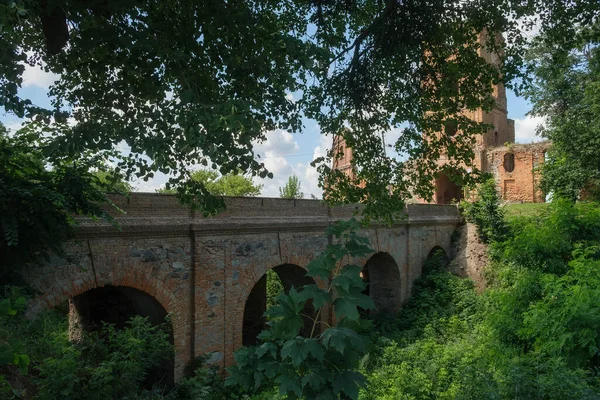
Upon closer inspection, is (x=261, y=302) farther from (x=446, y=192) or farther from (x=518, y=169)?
(x=446, y=192)

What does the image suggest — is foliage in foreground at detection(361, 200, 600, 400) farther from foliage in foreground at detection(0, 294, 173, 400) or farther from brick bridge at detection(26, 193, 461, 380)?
foliage in foreground at detection(0, 294, 173, 400)

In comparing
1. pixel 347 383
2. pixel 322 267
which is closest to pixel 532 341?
pixel 347 383

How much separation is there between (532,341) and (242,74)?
735 centimetres

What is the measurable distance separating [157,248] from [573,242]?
8749 mm

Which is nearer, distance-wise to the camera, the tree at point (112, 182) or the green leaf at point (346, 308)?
the green leaf at point (346, 308)

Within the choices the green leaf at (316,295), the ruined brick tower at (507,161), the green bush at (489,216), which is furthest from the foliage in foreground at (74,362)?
the ruined brick tower at (507,161)

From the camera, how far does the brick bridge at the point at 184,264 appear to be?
697cm

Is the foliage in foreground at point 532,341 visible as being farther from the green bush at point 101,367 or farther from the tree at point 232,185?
the tree at point 232,185

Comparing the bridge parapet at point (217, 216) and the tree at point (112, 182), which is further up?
the tree at point (112, 182)

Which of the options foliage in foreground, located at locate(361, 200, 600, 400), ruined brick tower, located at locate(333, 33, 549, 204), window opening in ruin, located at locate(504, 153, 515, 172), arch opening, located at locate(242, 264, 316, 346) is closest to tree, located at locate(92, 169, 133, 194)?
foliage in foreground, located at locate(361, 200, 600, 400)

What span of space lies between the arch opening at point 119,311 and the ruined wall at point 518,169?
20.1m

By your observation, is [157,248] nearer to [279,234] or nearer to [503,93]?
[279,234]

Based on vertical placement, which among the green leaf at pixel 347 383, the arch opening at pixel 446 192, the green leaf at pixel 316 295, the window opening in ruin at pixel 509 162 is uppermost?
the window opening in ruin at pixel 509 162

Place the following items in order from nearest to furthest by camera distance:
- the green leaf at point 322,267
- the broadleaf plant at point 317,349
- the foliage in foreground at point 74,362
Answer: the broadleaf plant at point 317,349
the green leaf at point 322,267
the foliage in foreground at point 74,362
